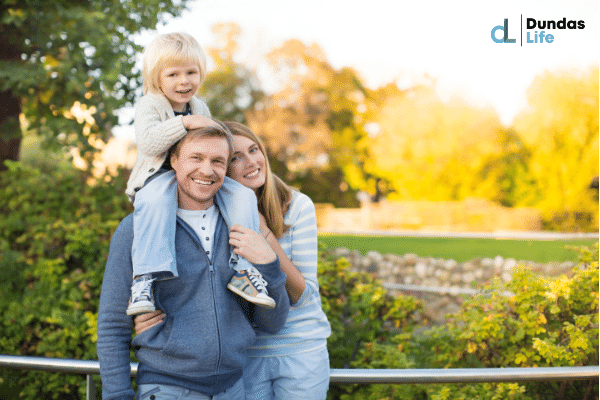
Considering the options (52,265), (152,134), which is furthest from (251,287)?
(52,265)

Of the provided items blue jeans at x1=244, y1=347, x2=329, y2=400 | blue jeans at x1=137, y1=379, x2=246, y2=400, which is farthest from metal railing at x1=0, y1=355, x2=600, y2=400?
blue jeans at x1=137, y1=379, x2=246, y2=400

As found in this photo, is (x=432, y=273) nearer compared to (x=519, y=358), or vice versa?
(x=519, y=358)

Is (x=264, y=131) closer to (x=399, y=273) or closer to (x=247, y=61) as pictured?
(x=247, y=61)

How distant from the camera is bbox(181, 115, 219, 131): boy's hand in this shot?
1.93 meters

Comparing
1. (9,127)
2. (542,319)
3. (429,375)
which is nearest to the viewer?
(429,375)

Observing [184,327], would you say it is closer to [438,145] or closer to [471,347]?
[471,347]

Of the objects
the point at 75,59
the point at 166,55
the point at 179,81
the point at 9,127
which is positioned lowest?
the point at 179,81

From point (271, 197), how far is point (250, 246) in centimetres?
39

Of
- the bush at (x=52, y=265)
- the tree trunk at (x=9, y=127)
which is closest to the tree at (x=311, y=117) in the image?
the tree trunk at (x=9, y=127)

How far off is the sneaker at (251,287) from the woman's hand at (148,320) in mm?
255

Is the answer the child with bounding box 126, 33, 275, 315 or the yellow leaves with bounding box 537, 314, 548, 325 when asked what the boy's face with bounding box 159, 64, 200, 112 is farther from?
the yellow leaves with bounding box 537, 314, 548, 325

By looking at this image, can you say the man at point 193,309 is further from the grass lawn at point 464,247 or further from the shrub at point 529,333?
the grass lawn at point 464,247

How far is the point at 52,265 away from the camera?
4.21 meters

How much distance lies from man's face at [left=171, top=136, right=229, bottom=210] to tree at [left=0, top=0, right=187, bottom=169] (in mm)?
3276
